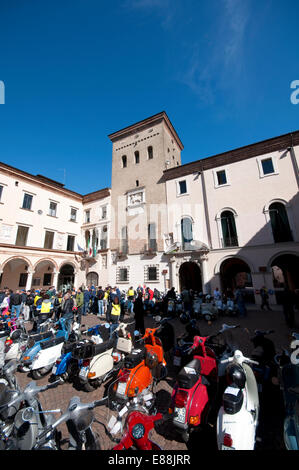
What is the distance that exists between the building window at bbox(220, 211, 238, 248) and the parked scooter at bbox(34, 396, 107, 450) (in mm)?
15135

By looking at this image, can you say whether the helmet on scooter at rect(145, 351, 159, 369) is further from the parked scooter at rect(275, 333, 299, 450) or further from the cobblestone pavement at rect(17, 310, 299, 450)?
the parked scooter at rect(275, 333, 299, 450)

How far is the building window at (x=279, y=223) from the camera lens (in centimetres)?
1379

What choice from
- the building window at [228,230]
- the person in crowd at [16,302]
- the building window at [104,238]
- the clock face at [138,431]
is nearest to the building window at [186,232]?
the building window at [228,230]

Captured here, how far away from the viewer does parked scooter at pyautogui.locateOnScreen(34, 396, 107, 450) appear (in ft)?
7.04

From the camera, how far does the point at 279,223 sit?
1414 centimetres

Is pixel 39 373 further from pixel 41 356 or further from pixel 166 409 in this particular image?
pixel 166 409

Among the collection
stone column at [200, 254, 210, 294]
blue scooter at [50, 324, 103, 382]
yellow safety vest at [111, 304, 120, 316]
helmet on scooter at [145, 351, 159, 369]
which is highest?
stone column at [200, 254, 210, 294]

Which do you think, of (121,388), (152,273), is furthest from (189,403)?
(152,273)

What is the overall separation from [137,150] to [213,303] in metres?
19.2

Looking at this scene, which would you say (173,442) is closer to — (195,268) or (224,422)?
(224,422)

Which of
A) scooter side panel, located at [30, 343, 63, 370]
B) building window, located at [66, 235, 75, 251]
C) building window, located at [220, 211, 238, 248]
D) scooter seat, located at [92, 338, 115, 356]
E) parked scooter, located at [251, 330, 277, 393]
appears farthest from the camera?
building window, located at [66, 235, 75, 251]

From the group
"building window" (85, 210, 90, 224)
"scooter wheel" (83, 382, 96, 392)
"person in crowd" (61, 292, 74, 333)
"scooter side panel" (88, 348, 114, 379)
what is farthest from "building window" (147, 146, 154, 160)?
"scooter wheel" (83, 382, 96, 392)
